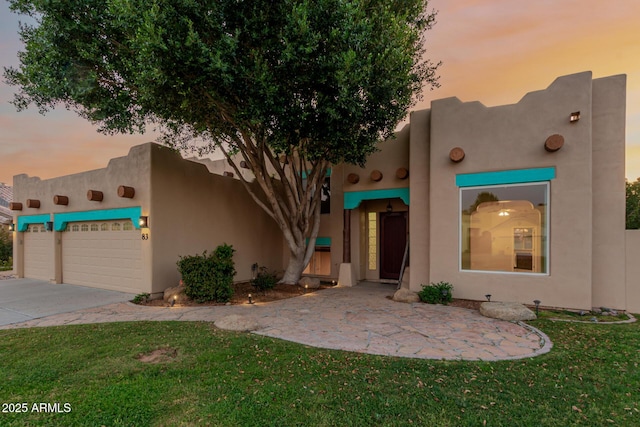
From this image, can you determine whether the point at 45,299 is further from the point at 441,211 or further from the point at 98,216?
the point at 441,211

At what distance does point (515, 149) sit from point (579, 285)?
329cm

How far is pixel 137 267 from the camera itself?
845 cm

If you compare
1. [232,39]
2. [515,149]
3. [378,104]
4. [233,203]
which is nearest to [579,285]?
[515,149]

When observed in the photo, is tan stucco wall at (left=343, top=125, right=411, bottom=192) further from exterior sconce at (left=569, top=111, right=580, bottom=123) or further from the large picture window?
exterior sconce at (left=569, top=111, right=580, bottom=123)

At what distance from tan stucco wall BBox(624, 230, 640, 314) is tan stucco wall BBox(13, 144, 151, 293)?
11.3m

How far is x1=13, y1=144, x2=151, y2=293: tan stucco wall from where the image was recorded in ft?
27.0

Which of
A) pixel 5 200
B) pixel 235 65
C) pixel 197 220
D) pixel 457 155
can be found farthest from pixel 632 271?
pixel 5 200

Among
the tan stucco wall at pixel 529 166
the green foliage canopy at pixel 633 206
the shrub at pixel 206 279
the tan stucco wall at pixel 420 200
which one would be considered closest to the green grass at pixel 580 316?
the tan stucco wall at pixel 529 166

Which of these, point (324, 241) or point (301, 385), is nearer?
point (301, 385)

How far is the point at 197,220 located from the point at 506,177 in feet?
28.1

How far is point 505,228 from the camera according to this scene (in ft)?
25.3

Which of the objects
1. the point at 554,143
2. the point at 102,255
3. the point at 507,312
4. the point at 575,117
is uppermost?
the point at 575,117

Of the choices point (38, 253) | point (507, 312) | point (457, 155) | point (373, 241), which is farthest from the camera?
point (38, 253)

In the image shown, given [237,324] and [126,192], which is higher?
[126,192]
